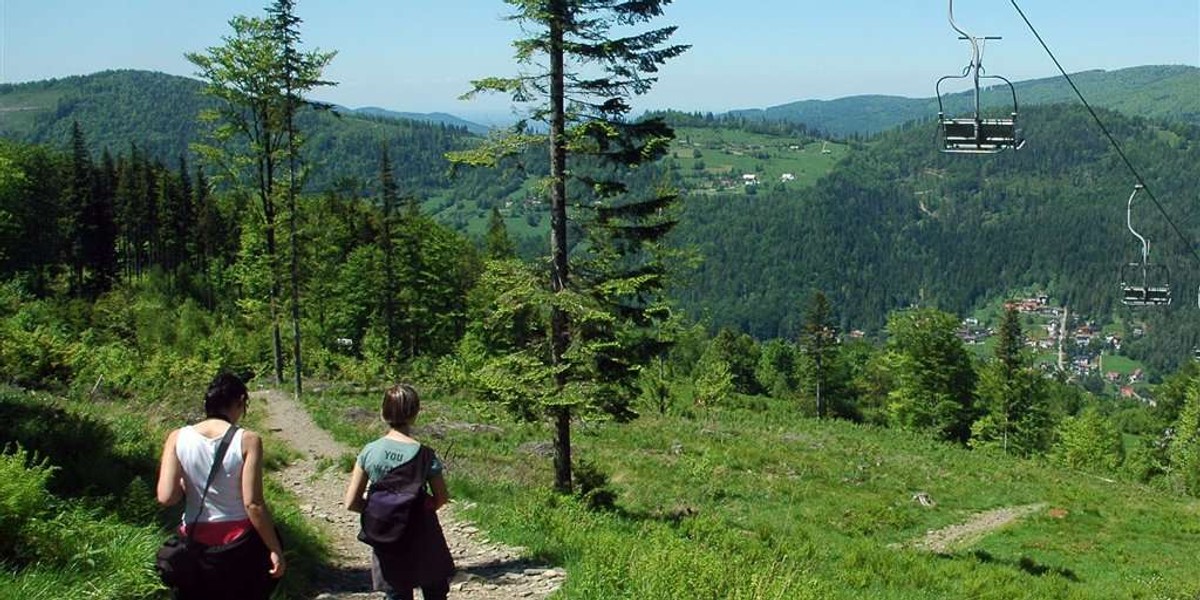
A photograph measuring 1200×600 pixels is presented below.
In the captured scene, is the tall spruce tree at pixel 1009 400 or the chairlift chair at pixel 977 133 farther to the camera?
the tall spruce tree at pixel 1009 400

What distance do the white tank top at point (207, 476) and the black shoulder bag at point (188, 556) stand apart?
0.07ft

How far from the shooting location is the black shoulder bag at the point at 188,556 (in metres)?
4.80

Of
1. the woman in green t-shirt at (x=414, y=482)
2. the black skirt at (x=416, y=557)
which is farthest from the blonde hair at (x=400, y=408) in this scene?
the black skirt at (x=416, y=557)

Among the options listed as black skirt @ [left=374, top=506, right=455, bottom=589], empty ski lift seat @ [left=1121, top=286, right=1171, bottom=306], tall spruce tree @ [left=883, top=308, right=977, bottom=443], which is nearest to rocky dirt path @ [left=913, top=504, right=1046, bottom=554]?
empty ski lift seat @ [left=1121, top=286, right=1171, bottom=306]

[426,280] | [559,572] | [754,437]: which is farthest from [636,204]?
[426,280]

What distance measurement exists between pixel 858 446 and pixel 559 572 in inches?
1137

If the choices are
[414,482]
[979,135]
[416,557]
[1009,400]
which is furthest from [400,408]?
[1009,400]

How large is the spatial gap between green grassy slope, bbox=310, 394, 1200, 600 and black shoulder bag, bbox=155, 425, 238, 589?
3.66 meters

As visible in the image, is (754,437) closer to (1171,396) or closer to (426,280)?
(426,280)

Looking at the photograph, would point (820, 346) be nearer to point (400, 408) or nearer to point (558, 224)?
point (558, 224)

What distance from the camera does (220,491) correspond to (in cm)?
483

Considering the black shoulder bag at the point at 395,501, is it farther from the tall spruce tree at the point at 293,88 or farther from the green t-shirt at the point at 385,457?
the tall spruce tree at the point at 293,88

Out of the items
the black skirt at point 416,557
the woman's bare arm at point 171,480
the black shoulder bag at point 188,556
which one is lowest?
the black skirt at point 416,557

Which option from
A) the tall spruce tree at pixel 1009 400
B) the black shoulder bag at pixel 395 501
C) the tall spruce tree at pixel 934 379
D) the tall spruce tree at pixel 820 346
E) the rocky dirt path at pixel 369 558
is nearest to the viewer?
the black shoulder bag at pixel 395 501
